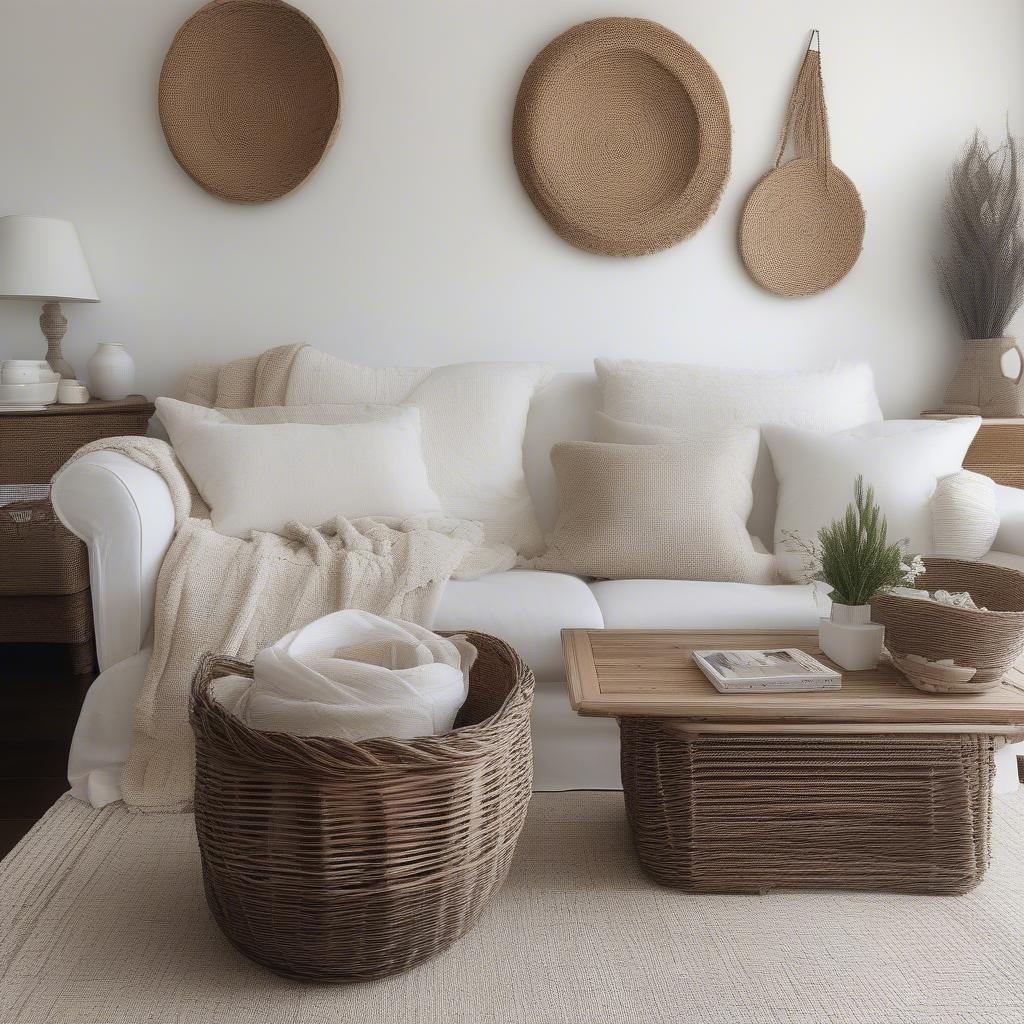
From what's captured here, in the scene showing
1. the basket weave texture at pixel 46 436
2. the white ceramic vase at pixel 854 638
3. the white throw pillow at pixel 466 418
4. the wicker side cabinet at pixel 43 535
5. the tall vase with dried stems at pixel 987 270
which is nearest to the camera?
the white ceramic vase at pixel 854 638

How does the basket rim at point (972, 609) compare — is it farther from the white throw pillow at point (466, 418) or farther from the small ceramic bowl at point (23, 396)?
the small ceramic bowl at point (23, 396)

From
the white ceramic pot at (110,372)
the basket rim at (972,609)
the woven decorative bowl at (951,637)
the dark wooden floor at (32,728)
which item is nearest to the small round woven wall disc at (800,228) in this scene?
the basket rim at (972,609)

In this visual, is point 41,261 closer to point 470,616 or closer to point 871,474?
point 470,616

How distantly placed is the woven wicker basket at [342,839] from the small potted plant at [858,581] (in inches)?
26.4

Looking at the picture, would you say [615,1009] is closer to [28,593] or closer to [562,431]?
[562,431]

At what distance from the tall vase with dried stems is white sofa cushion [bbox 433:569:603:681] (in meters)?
1.60

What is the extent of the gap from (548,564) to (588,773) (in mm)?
546

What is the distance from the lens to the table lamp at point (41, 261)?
9.12 ft

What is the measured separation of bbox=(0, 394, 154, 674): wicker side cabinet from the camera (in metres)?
2.66

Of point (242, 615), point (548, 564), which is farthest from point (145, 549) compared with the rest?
point (548, 564)

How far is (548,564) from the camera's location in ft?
7.65

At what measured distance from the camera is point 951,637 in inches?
60.2

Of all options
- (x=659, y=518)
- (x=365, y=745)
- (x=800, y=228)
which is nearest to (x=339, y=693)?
(x=365, y=745)

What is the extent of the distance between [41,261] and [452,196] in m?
1.25
